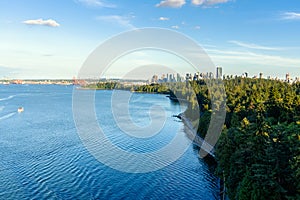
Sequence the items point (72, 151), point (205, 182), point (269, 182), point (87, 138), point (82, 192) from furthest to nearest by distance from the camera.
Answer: point (87, 138) → point (72, 151) → point (205, 182) → point (82, 192) → point (269, 182)

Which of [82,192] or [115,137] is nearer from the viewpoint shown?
[82,192]

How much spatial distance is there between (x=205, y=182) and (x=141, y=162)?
5550mm

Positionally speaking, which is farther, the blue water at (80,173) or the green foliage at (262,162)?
the blue water at (80,173)

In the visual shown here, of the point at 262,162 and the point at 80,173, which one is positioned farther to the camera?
the point at 80,173

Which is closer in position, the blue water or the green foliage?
the green foliage

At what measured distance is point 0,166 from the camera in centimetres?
2292

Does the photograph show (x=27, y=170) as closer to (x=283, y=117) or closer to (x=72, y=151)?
(x=72, y=151)

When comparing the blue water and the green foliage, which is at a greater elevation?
the green foliage

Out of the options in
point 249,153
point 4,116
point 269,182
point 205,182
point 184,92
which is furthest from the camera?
point 184,92

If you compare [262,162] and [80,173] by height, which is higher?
[262,162]

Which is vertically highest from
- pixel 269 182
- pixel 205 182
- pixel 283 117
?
pixel 283 117

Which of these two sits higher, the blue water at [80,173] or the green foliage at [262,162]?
the green foliage at [262,162]

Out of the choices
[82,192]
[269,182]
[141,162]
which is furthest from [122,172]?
[269,182]

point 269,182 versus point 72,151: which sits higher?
point 269,182
